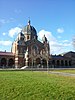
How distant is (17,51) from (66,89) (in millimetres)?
65721

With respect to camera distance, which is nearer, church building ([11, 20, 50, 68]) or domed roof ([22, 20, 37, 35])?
church building ([11, 20, 50, 68])

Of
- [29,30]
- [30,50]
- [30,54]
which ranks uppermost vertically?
[29,30]

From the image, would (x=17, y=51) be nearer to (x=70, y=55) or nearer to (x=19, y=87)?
(x=70, y=55)

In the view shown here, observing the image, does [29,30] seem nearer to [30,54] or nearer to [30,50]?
[30,50]

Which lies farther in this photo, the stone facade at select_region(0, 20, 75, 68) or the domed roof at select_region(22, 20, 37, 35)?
the domed roof at select_region(22, 20, 37, 35)

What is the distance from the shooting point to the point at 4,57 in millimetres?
77000

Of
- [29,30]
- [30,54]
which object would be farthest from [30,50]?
[29,30]

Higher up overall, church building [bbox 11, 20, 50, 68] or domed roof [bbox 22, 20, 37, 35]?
domed roof [bbox 22, 20, 37, 35]

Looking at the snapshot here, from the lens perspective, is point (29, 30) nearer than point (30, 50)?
No

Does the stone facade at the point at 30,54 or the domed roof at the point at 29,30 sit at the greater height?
the domed roof at the point at 29,30

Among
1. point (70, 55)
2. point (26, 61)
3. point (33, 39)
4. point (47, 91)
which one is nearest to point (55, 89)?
point (47, 91)

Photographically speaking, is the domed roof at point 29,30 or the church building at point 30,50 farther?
the domed roof at point 29,30

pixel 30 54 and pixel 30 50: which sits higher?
pixel 30 50

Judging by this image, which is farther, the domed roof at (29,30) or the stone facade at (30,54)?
the domed roof at (29,30)
